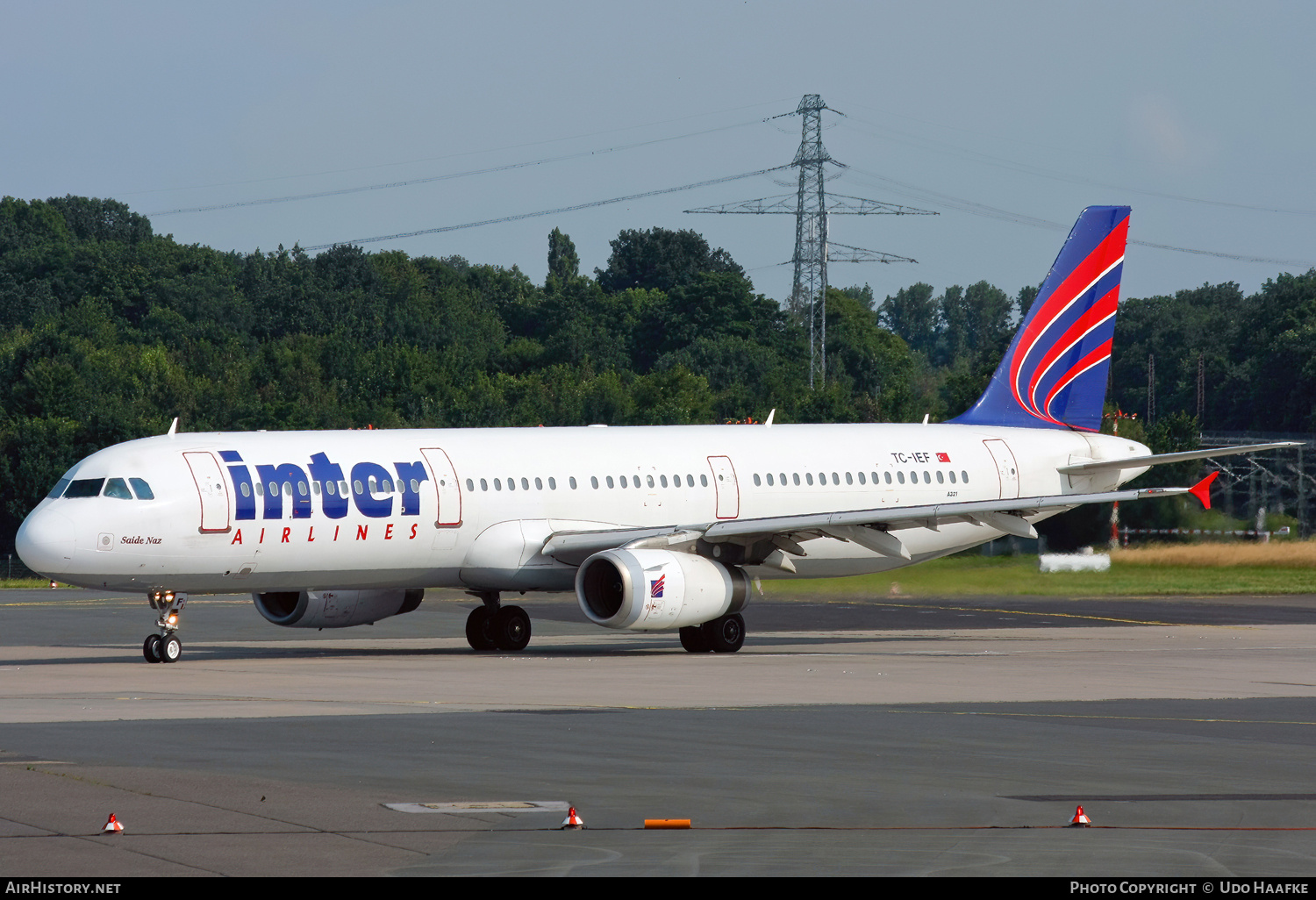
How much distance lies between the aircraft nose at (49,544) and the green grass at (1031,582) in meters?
20.6

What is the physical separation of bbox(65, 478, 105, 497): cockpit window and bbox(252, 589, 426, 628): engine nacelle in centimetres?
444

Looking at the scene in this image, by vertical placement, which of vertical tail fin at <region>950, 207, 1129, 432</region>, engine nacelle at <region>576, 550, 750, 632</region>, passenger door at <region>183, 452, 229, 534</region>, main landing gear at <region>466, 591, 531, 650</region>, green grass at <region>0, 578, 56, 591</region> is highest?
vertical tail fin at <region>950, 207, 1129, 432</region>

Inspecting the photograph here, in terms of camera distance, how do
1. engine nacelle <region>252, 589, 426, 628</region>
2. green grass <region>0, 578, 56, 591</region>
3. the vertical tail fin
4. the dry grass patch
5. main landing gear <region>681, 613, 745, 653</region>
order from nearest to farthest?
main landing gear <region>681, 613, 745, 653</region>
engine nacelle <region>252, 589, 426, 628</region>
the vertical tail fin
the dry grass patch
green grass <region>0, 578, 56, 591</region>

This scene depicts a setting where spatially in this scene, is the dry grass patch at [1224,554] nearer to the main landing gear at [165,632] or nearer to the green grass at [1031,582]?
the green grass at [1031,582]

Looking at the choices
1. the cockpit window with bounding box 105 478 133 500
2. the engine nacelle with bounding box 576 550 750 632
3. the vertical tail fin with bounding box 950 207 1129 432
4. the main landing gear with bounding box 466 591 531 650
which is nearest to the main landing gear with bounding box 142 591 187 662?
the cockpit window with bounding box 105 478 133 500

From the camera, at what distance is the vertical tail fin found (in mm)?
43094

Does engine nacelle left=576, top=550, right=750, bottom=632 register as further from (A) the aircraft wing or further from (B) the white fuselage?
(B) the white fuselage

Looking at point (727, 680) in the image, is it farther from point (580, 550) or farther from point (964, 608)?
point (964, 608)

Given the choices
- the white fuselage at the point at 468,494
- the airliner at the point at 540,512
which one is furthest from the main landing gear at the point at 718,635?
the white fuselage at the point at 468,494

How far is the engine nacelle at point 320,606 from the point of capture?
3550cm

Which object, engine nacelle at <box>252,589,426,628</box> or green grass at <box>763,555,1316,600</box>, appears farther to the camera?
green grass at <box>763,555,1316,600</box>

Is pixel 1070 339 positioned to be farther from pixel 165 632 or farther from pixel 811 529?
pixel 165 632

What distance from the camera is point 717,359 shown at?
13000 cm
